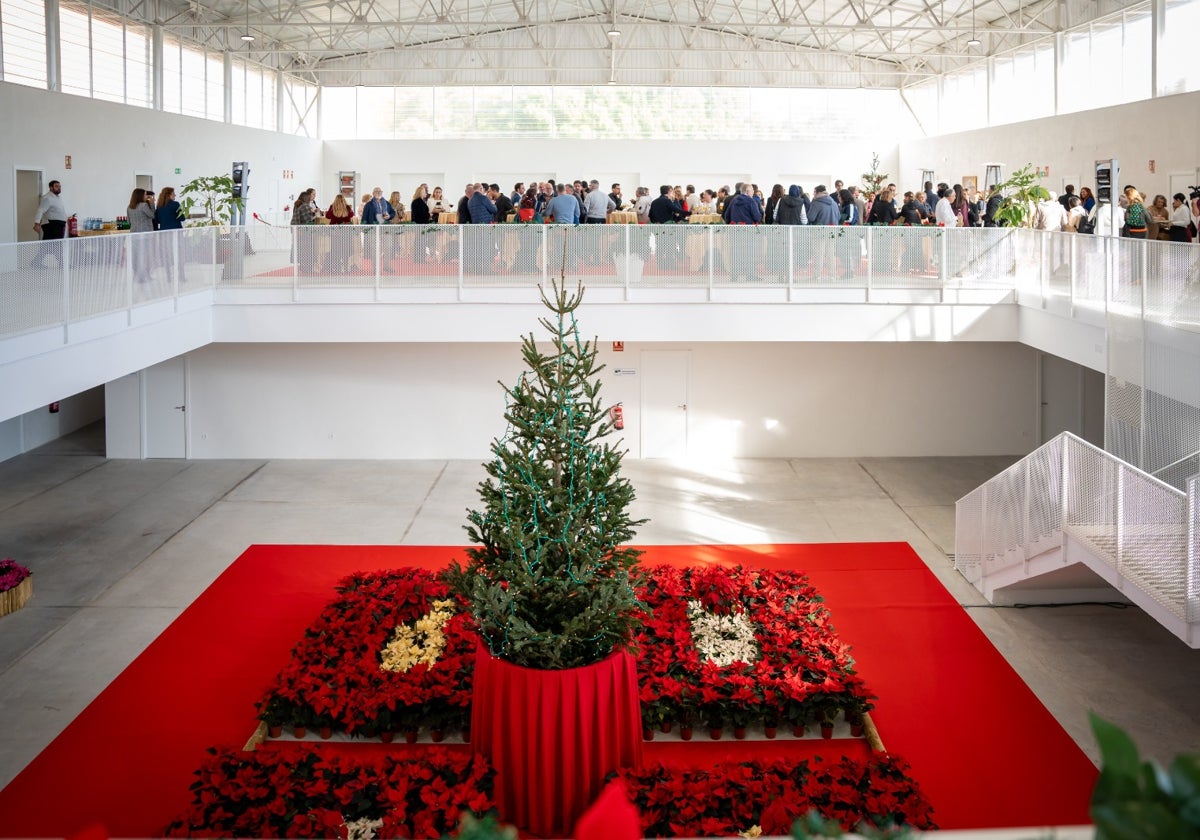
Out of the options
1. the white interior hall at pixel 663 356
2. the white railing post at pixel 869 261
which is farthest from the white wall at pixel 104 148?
the white railing post at pixel 869 261

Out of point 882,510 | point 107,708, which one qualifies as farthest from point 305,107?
point 107,708

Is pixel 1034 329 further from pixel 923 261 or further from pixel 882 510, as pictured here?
pixel 882 510

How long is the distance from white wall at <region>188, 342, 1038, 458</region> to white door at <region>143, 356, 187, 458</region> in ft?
0.79

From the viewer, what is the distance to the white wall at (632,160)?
123ft

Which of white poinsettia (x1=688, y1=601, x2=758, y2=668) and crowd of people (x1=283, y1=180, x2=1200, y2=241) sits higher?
crowd of people (x1=283, y1=180, x2=1200, y2=241)

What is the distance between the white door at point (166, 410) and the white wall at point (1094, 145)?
18944mm

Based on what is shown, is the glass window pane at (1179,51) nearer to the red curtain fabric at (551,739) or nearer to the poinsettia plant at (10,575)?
the red curtain fabric at (551,739)

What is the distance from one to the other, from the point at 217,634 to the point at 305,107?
2843cm

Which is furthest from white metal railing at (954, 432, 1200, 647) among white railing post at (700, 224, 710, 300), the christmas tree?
white railing post at (700, 224, 710, 300)

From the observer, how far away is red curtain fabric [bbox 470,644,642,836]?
877cm

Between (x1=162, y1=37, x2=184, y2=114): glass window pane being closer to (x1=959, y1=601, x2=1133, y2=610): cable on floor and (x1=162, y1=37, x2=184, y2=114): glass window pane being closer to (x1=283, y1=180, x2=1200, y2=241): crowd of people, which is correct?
(x1=283, y1=180, x2=1200, y2=241): crowd of people

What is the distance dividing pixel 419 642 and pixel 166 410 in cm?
1249

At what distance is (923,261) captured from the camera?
19.6 m

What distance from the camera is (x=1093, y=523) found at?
Answer: 12383 millimetres
